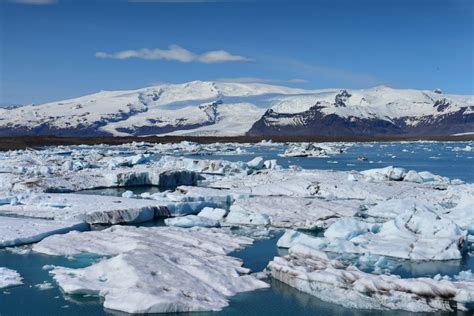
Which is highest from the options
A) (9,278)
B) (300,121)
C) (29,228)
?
(300,121)

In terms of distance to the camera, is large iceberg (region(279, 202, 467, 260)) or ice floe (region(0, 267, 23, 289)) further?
large iceberg (region(279, 202, 467, 260))

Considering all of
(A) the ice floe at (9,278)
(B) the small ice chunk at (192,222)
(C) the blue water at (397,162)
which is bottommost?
(A) the ice floe at (9,278)

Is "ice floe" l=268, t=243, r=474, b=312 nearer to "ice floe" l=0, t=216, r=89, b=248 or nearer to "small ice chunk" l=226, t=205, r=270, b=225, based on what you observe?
"small ice chunk" l=226, t=205, r=270, b=225

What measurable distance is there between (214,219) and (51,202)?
4915mm

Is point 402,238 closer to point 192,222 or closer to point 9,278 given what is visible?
point 192,222

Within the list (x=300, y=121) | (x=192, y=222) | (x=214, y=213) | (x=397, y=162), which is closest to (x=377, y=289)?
(x=192, y=222)

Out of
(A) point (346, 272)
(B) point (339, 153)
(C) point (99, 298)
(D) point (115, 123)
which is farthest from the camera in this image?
(D) point (115, 123)

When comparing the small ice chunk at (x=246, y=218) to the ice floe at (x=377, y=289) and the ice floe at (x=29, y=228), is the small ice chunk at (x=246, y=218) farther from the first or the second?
the ice floe at (x=377, y=289)

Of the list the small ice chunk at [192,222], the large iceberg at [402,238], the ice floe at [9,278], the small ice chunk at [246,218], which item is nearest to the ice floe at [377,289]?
the large iceberg at [402,238]

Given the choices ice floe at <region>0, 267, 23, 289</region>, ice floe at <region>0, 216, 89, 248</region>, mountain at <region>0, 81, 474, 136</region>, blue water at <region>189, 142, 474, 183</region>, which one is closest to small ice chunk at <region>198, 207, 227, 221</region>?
ice floe at <region>0, 216, 89, 248</region>

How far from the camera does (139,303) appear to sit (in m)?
8.47

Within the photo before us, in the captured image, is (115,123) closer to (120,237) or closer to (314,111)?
(314,111)

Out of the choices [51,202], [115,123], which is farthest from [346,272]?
[115,123]

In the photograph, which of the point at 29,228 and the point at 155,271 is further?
the point at 29,228
